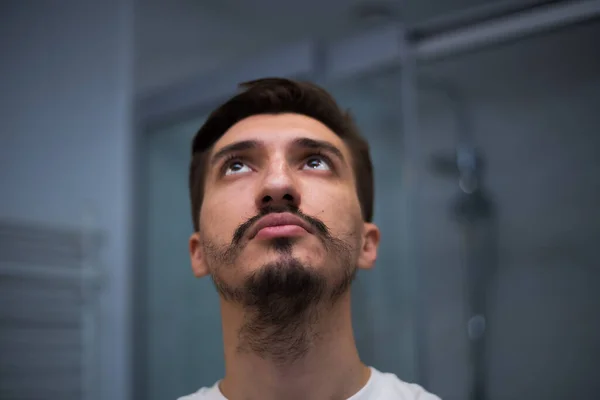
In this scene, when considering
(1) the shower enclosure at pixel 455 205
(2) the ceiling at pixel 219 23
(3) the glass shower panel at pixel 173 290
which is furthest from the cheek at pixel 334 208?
(2) the ceiling at pixel 219 23

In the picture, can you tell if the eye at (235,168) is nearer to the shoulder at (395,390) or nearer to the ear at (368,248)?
the ear at (368,248)

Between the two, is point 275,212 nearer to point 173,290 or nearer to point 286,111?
point 286,111

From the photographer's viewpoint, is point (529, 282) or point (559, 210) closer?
point (559, 210)

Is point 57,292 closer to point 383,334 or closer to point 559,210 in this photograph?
point 383,334

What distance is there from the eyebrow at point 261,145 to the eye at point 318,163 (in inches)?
0.6

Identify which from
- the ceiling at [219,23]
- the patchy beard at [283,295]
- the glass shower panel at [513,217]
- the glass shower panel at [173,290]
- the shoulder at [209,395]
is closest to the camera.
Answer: the patchy beard at [283,295]

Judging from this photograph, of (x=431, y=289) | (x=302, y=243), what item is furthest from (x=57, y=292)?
(x=302, y=243)

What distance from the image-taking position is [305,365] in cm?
82

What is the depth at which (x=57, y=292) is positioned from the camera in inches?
67.5

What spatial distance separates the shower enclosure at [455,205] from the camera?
4.40 ft

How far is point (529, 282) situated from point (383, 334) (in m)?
0.45

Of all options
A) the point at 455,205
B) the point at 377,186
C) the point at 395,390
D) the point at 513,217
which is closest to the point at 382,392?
the point at 395,390

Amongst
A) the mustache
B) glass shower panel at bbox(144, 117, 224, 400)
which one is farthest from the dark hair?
glass shower panel at bbox(144, 117, 224, 400)

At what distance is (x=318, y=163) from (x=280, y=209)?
0.13 meters
